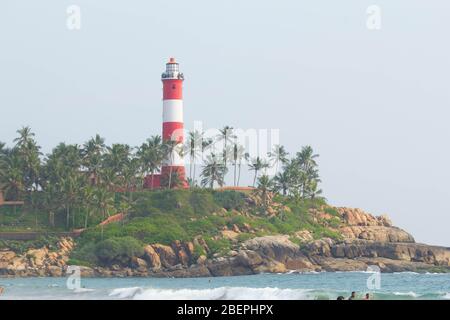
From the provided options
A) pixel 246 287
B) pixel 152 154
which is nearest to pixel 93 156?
pixel 152 154

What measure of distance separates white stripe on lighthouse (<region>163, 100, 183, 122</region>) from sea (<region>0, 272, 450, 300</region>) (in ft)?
66.1

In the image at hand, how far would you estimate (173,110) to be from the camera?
105 metres

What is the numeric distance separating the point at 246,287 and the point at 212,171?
46.3 meters

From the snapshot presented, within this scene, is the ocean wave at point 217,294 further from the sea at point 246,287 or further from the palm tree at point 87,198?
the palm tree at point 87,198

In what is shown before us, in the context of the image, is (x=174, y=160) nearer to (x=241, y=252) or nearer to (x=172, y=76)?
(x=172, y=76)

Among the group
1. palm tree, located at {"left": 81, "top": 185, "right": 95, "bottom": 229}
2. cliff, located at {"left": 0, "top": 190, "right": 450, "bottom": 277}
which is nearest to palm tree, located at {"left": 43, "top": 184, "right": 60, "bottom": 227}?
palm tree, located at {"left": 81, "top": 185, "right": 95, "bottom": 229}

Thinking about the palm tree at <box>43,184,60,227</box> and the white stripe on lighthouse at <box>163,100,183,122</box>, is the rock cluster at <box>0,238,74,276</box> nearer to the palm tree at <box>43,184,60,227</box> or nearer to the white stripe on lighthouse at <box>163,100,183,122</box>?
the palm tree at <box>43,184,60,227</box>

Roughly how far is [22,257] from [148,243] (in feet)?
36.6

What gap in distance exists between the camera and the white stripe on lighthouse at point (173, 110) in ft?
343

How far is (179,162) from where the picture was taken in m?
111

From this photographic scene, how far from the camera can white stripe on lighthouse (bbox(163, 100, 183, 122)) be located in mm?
104438

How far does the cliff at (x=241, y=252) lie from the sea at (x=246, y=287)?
3.98m
